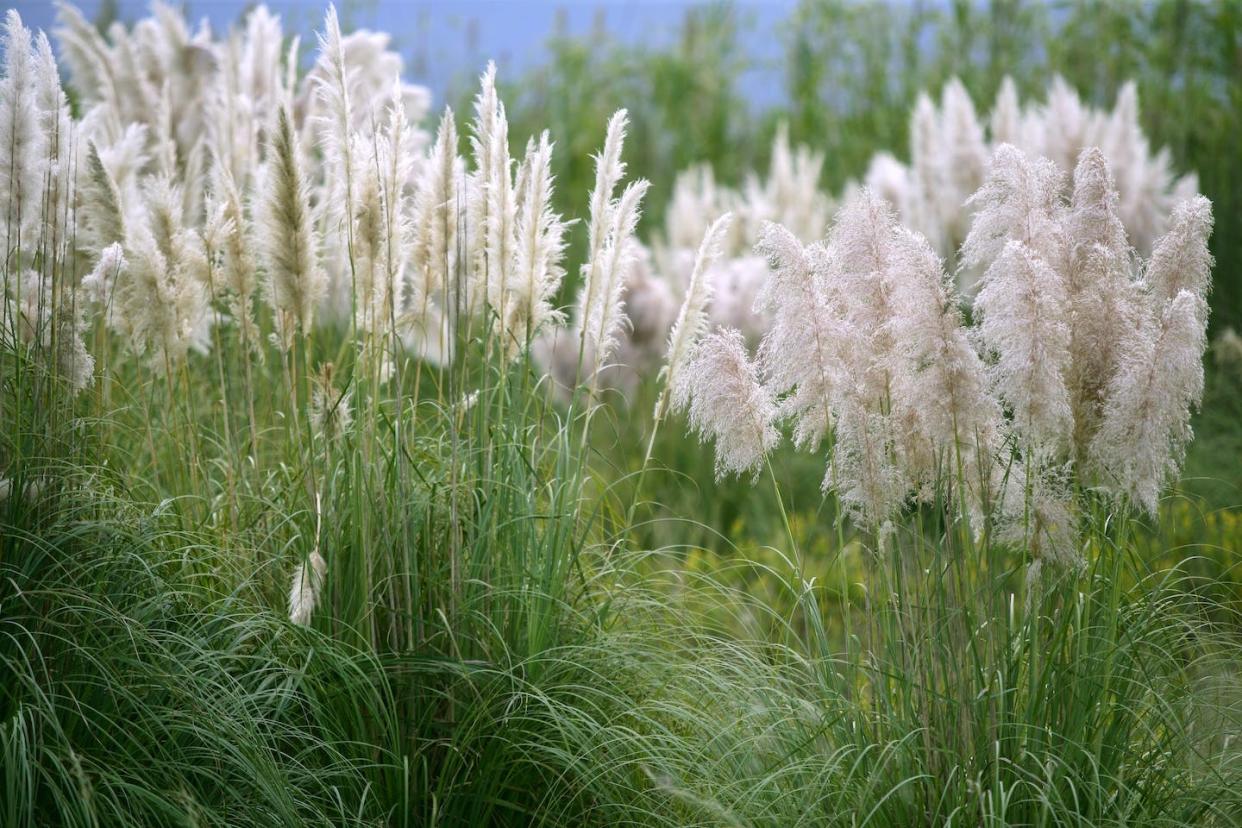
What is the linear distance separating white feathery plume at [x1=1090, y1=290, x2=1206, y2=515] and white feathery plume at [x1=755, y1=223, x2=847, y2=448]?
60 cm

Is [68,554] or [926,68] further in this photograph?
[926,68]

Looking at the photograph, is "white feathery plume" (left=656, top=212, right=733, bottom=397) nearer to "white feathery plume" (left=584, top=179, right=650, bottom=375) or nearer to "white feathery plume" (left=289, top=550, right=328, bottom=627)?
"white feathery plume" (left=584, top=179, right=650, bottom=375)

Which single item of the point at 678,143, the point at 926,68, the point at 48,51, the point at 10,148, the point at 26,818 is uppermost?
the point at 926,68

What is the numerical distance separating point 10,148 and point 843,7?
34.2 feet

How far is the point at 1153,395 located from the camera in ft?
9.43

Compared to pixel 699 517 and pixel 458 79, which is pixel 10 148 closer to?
pixel 699 517

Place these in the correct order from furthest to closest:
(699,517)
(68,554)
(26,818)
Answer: (699,517), (68,554), (26,818)

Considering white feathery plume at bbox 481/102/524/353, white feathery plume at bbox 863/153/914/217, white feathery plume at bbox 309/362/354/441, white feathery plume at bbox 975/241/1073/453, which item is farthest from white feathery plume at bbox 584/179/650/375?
white feathery plume at bbox 863/153/914/217

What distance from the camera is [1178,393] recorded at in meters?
2.91

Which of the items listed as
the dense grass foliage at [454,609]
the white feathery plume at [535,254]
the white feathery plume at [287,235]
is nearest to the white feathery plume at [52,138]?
the dense grass foliage at [454,609]

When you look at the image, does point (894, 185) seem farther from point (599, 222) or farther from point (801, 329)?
point (801, 329)

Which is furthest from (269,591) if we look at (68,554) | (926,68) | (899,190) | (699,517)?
(926,68)

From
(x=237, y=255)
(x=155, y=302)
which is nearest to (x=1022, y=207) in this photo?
(x=237, y=255)

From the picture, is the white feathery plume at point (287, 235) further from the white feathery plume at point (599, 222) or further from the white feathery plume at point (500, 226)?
the white feathery plume at point (599, 222)
